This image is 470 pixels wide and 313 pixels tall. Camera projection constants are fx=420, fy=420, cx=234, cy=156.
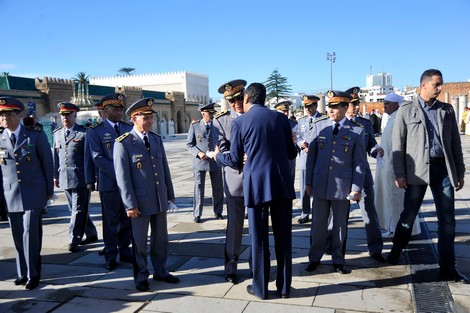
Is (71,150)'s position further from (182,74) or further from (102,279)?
(182,74)

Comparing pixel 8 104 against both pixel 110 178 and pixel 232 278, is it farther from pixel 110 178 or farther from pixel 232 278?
pixel 232 278

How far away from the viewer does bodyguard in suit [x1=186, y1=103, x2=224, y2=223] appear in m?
6.91

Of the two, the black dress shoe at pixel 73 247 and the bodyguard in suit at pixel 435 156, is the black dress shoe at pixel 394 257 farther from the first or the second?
the black dress shoe at pixel 73 247

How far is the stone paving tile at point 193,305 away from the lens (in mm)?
3584

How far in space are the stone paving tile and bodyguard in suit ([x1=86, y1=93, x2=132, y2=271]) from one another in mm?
1251

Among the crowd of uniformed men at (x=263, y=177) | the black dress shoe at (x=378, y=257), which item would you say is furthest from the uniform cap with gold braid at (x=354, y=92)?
the black dress shoe at (x=378, y=257)

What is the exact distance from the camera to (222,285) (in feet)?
13.6

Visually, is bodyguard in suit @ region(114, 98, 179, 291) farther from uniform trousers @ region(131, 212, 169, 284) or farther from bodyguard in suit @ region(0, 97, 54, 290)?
bodyguard in suit @ region(0, 97, 54, 290)

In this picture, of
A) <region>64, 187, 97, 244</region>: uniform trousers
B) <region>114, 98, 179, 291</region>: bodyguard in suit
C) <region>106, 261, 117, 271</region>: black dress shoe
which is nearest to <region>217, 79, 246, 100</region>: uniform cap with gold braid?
<region>114, 98, 179, 291</region>: bodyguard in suit

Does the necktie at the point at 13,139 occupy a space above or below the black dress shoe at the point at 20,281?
above

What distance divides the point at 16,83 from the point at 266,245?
38.6 meters

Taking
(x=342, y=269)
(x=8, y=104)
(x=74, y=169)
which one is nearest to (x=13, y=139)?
(x=8, y=104)

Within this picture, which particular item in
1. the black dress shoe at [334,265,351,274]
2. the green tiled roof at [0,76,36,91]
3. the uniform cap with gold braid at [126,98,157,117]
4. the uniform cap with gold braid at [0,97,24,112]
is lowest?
the black dress shoe at [334,265,351,274]

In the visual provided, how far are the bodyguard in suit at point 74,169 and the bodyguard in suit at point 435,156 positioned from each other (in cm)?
398
